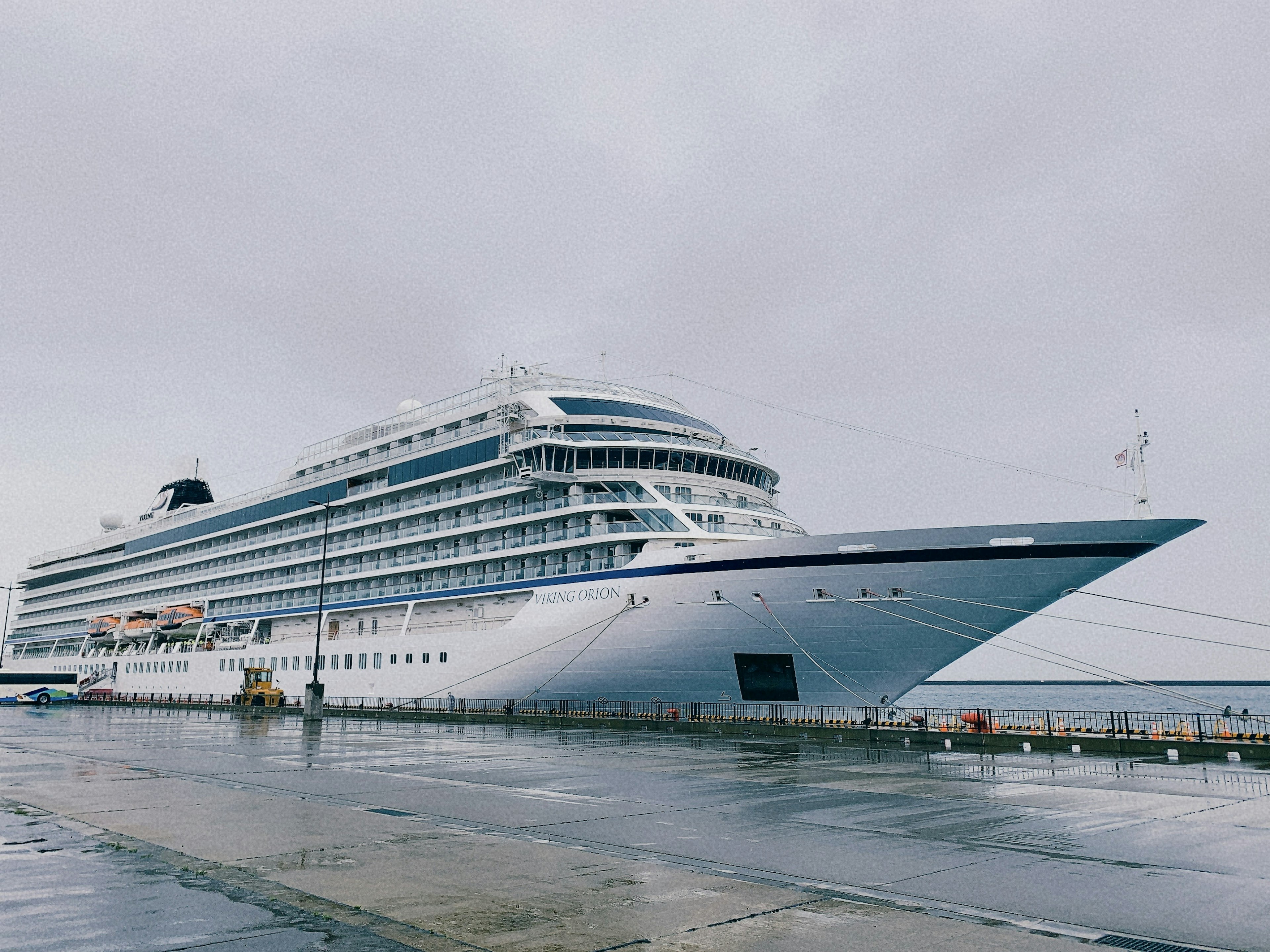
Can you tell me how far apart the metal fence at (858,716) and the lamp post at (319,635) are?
310 centimetres

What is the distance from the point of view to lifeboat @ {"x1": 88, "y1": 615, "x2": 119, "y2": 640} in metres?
74.5

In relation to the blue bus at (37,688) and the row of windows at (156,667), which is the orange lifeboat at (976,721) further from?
the blue bus at (37,688)

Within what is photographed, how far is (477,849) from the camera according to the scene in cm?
973

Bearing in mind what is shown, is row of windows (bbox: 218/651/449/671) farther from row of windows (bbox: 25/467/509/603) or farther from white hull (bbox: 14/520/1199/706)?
row of windows (bbox: 25/467/509/603)

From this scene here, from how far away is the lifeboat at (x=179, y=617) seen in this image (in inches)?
2443

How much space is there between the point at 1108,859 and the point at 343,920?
24.3ft

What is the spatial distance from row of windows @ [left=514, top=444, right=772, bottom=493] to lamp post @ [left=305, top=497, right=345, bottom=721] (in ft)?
37.7

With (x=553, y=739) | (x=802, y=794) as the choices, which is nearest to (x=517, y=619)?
(x=553, y=739)

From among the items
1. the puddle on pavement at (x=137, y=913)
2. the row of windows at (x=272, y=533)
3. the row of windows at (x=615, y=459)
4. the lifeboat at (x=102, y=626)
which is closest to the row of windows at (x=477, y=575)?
the row of windows at (x=615, y=459)

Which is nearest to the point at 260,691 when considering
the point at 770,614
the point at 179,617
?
the point at 179,617

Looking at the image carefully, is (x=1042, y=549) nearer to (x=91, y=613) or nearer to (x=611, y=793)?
(x=611, y=793)

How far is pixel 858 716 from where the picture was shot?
30141 millimetres

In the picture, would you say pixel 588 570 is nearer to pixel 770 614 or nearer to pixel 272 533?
pixel 770 614

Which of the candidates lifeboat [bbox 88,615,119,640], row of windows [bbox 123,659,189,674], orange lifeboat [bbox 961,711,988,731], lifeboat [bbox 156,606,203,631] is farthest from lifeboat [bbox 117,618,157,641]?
orange lifeboat [bbox 961,711,988,731]
